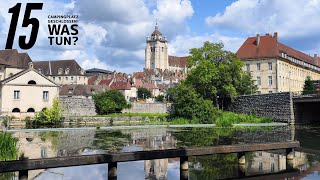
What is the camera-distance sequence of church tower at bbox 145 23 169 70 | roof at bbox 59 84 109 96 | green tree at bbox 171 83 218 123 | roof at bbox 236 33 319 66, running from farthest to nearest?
church tower at bbox 145 23 169 70 < roof at bbox 59 84 109 96 < roof at bbox 236 33 319 66 < green tree at bbox 171 83 218 123

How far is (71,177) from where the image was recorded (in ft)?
43.7

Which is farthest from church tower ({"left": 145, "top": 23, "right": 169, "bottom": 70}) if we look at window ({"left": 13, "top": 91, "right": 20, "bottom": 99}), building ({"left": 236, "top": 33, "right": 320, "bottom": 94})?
window ({"left": 13, "top": 91, "right": 20, "bottom": 99})

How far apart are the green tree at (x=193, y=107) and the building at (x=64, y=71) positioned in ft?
211

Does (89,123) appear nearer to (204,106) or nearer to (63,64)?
(204,106)

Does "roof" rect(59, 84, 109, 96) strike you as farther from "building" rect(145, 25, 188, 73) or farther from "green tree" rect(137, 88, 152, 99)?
"building" rect(145, 25, 188, 73)

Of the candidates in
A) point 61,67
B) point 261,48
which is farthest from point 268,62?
point 61,67

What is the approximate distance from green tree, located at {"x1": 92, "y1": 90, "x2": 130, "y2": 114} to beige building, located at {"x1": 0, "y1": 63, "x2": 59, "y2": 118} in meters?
7.48

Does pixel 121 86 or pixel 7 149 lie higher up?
pixel 121 86

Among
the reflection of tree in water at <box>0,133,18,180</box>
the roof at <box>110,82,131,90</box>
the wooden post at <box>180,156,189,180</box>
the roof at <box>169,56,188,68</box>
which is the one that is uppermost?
the roof at <box>169,56,188,68</box>

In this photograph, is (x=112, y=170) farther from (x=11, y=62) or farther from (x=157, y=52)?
(x=157, y=52)

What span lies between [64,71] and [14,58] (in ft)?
130

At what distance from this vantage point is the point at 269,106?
50938mm

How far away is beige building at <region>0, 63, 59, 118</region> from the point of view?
4716 cm

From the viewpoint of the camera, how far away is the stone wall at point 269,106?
4869 cm
